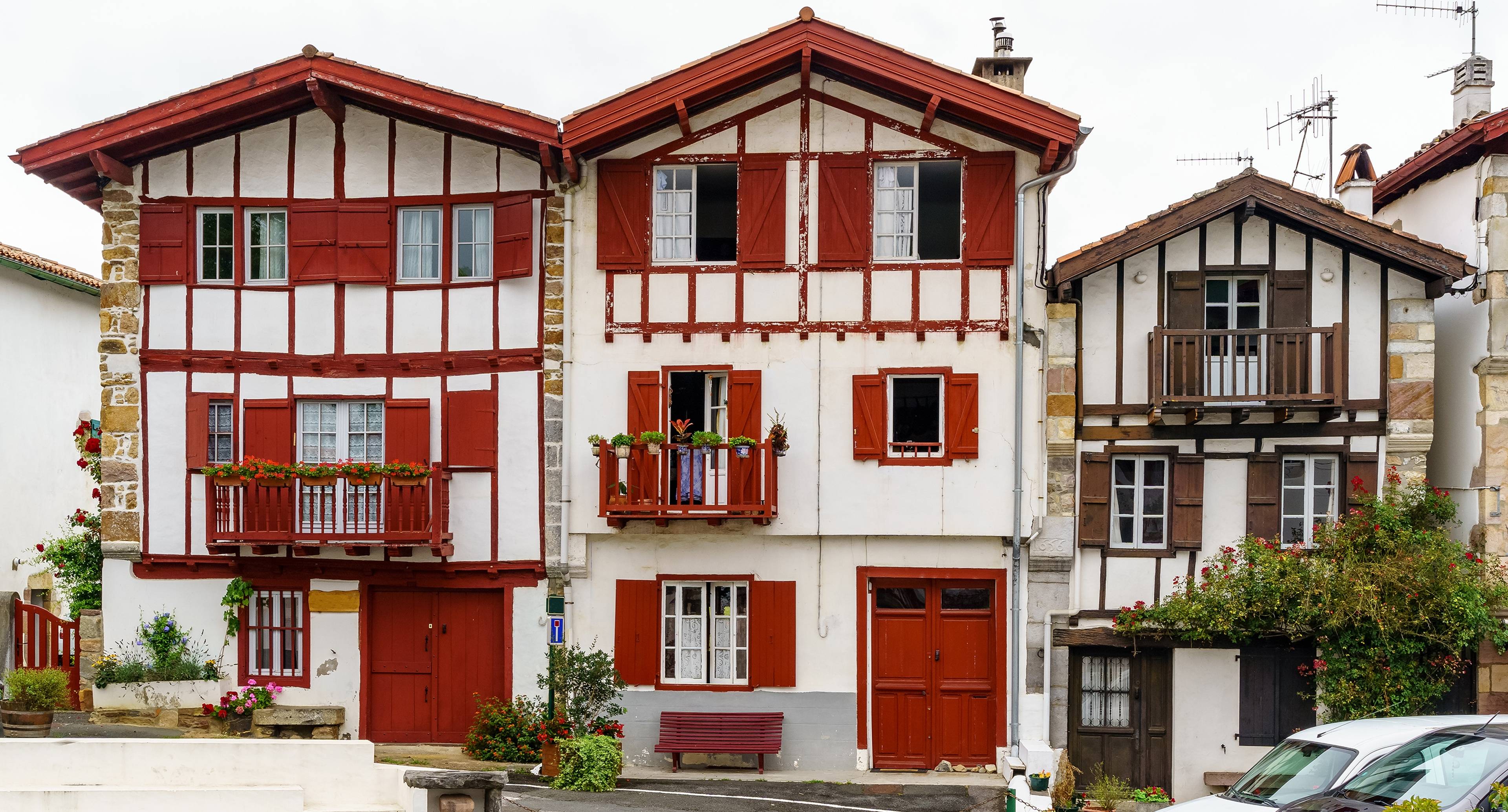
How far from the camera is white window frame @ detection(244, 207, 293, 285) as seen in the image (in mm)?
17156

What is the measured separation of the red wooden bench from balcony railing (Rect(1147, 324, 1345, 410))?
6.53 metres

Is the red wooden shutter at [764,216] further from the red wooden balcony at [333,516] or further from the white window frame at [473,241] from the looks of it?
the red wooden balcony at [333,516]

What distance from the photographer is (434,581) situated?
17.0 metres

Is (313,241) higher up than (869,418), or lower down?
higher up

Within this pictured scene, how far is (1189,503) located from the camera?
1641 centimetres

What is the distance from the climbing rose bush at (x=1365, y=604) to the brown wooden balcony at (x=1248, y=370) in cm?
158

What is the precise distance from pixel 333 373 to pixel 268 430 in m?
1.18

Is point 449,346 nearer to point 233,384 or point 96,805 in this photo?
point 233,384

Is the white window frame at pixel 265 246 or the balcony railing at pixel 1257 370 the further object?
the white window frame at pixel 265 246

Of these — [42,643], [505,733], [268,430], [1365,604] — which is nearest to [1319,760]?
[1365,604]

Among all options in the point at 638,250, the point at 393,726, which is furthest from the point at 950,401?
the point at 393,726

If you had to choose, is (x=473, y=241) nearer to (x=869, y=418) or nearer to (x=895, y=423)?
(x=869, y=418)

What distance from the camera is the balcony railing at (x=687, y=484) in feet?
52.5

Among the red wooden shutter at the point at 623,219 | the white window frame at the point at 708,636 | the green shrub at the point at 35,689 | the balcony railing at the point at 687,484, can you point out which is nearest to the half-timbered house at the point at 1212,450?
the balcony railing at the point at 687,484
